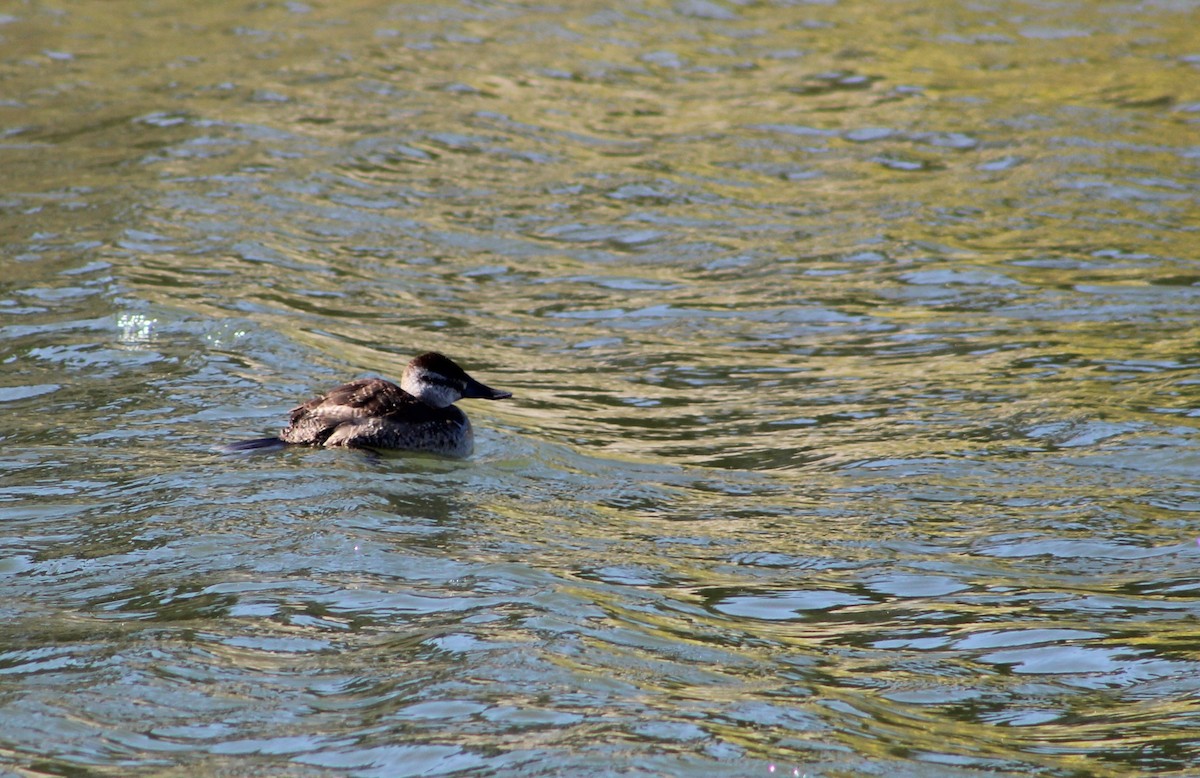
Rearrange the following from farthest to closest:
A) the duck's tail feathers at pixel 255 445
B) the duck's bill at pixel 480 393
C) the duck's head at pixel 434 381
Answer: the duck's bill at pixel 480 393 < the duck's head at pixel 434 381 < the duck's tail feathers at pixel 255 445

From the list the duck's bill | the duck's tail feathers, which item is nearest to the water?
the duck's tail feathers

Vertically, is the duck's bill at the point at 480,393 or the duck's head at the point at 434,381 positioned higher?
the duck's head at the point at 434,381

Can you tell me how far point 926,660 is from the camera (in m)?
6.36

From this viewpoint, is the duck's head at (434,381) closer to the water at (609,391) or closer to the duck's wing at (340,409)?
the duck's wing at (340,409)

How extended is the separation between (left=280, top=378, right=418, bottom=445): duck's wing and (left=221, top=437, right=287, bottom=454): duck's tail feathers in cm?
6

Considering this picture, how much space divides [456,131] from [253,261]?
14.9 feet

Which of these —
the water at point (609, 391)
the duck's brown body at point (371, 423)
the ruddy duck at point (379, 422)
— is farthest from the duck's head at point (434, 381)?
the water at point (609, 391)

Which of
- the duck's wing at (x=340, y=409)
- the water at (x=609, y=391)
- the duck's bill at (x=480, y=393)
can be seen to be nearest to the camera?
the water at (x=609, y=391)

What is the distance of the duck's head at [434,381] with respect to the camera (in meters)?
8.77

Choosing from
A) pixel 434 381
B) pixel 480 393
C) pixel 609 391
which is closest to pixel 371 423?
pixel 434 381

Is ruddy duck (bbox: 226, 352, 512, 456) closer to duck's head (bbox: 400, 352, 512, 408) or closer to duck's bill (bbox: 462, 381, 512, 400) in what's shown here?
duck's head (bbox: 400, 352, 512, 408)

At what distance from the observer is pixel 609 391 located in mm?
10422

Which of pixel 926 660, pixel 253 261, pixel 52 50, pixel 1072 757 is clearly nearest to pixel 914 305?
pixel 253 261

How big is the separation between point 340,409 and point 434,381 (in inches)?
23.3
